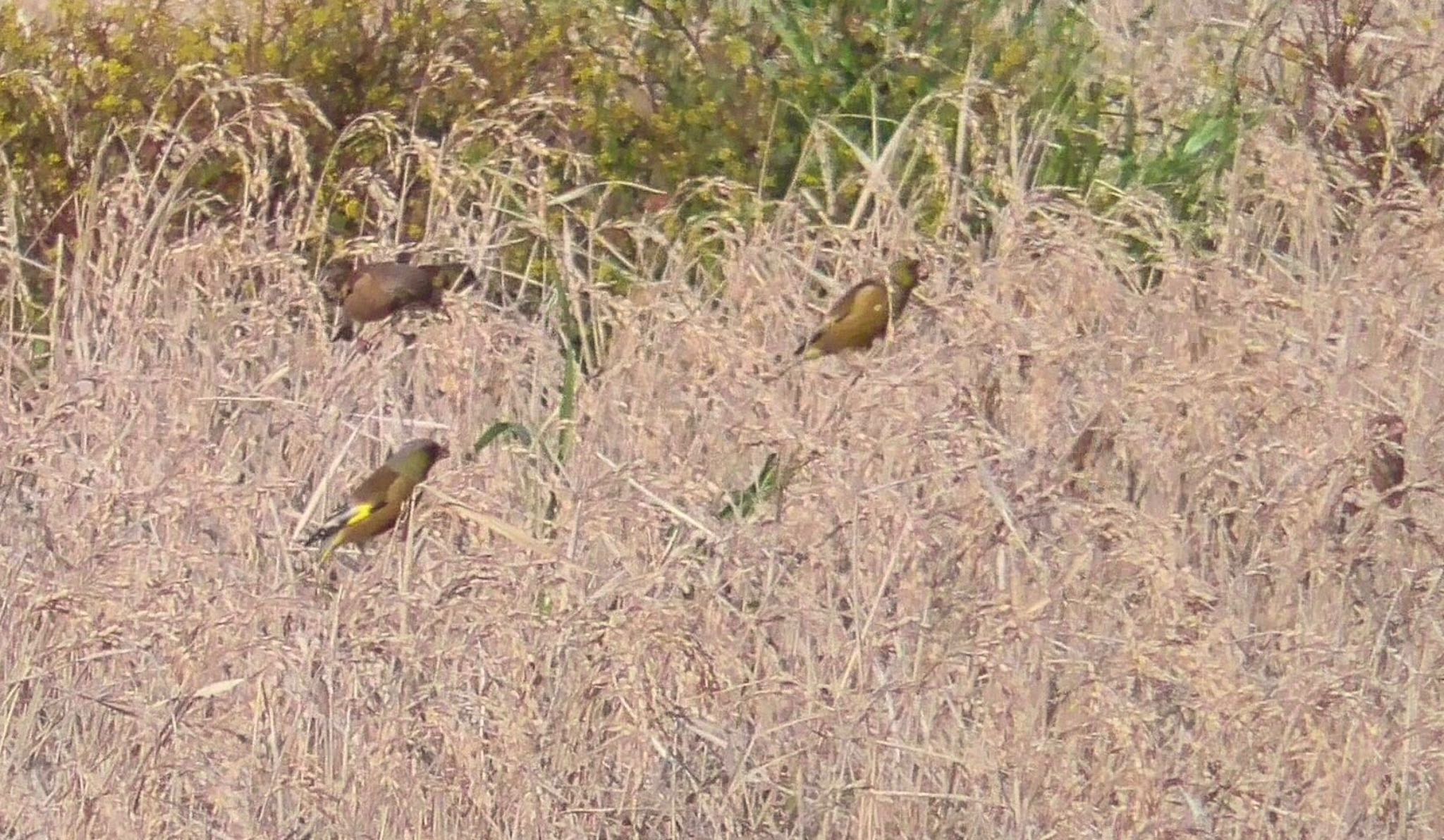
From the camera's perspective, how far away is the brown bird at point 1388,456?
3748 mm

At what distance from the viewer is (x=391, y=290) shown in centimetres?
406

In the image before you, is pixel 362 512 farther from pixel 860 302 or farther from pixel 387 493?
pixel 860 302

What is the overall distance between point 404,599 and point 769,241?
182cm

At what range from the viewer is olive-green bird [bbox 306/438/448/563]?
3.48 metres

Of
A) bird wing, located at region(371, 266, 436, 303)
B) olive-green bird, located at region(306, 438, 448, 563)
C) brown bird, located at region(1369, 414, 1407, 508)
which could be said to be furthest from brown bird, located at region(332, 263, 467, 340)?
brown bird, located at region(1369, 414, 1407, 508)

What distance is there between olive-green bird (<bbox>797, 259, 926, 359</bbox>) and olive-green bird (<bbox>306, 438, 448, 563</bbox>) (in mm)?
904

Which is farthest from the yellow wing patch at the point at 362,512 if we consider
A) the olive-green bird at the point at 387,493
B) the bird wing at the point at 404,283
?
the bird wing at the point at 404,283

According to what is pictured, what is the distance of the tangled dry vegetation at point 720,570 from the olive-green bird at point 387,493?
0.04 m

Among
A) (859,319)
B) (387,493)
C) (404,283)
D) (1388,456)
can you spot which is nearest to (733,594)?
(387,493)

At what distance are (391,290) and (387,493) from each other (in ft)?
2.16

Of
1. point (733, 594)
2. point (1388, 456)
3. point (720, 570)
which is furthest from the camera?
point (1388, 456)

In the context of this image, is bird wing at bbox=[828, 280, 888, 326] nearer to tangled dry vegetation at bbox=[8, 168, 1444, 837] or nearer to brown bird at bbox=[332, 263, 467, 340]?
tangled dry vegetation at bbox=[8, 168, 1444, 837]

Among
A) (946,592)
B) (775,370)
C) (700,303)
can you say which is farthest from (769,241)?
(946,592)

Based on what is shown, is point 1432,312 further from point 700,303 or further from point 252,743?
point 252,743
